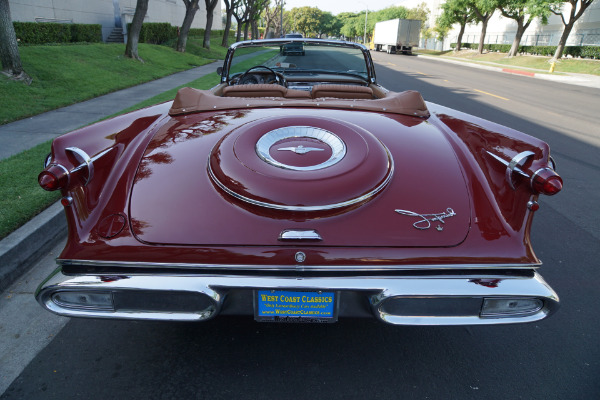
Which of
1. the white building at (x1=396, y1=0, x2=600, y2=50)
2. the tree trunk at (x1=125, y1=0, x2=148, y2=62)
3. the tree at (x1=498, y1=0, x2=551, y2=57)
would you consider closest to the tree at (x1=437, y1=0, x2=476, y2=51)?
the white building at (x1=396, y1=0, x2=600, y2=50)

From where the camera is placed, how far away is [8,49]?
27.6 ft

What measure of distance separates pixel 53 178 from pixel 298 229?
113cm

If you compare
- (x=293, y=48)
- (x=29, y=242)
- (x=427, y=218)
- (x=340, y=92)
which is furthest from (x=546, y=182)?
(x=293, y=48)

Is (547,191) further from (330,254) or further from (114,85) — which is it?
(114,85)

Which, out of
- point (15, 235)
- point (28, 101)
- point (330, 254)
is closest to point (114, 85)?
point (28, 101)

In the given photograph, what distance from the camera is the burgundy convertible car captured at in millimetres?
1751

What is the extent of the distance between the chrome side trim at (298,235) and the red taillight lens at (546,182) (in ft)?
3.48

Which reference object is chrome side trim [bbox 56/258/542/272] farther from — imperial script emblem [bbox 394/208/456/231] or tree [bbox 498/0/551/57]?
tree [bbox 498/0/551/57]

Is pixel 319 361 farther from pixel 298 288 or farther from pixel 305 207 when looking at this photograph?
pixel 305 207

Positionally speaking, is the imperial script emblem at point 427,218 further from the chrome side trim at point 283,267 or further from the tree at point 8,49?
the tree at point 8,49

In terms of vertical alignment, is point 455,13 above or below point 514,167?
above

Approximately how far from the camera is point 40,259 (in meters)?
Result: 3.09

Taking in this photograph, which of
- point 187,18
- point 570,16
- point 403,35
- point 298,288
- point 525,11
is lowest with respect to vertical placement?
point 298,288

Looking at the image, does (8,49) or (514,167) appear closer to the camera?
(514,167)
